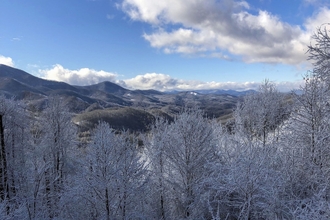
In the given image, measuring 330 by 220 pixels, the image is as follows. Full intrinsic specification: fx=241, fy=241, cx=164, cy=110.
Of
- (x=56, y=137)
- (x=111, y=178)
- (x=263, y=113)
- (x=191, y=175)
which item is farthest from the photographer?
(x=263, y=113)

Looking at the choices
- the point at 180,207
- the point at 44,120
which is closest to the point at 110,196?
the point at 180,207

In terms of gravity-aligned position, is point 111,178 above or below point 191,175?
above

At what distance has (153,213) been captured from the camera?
68.8ft

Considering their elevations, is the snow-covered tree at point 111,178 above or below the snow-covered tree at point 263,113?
below

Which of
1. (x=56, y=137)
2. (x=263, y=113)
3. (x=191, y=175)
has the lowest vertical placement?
(x=191, y=175)

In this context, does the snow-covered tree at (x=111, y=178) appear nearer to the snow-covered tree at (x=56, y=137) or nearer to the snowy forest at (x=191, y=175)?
the snowy forest at (x=191, y=175)

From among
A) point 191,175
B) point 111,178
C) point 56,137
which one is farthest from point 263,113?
point 56,137

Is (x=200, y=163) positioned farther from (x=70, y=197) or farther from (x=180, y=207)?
(x=70, y=197)

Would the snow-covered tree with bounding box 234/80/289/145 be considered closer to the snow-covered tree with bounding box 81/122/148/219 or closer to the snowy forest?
the snowy forest

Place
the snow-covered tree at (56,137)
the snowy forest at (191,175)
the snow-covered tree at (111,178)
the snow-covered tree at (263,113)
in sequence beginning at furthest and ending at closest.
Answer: the snow-covered tree at (263,113) → the snow-covered tree at (56,137) → the snow-covered tree at (111,178) → the snowy forest at (191,175)

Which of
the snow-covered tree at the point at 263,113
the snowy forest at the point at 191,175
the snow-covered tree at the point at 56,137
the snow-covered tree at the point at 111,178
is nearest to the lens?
the snowy forest at the point at 191,175

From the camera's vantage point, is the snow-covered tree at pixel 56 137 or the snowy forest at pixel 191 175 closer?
the snowy forest at pixel 191 175

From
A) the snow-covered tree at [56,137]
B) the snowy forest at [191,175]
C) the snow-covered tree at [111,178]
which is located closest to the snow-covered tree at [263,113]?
the snowy forest at [191,175]

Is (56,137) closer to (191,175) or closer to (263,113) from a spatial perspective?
(191,175)
